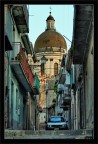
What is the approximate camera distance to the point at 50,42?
98438mm

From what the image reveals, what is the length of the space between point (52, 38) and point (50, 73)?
8.05 m

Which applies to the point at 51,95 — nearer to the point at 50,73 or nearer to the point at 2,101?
the point at 50,73

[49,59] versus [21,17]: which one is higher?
[49,59]

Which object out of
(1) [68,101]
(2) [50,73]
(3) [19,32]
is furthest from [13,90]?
(2) [50,73]

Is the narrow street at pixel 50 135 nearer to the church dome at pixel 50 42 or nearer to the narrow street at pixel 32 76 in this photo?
the narrow street at pixel 32 76

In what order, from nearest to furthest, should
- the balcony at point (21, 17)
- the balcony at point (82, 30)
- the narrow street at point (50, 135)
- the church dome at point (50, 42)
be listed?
the narrow street at point (50, 135)
the balcony at point (82, 30)
the balcony at point (21, 17)
the church dome at point (50, 42)

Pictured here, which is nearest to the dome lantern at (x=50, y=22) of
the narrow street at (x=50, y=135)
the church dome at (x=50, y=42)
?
the church dome at (x=50, y=42)

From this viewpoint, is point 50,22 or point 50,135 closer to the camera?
→ point 50,135

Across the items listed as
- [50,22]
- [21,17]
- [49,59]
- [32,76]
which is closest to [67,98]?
[32,76]

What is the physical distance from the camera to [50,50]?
95125 mm

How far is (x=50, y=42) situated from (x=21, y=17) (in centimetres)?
7287

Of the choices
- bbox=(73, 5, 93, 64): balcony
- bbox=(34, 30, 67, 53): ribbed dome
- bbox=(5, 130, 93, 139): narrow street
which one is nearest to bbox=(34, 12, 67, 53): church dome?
bbox=(34, 30, 67, 53): ribbed dome

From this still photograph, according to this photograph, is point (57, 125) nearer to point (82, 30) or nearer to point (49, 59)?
point (82, 30)

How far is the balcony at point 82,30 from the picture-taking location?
1652cm
